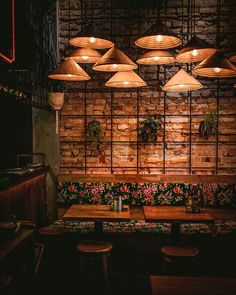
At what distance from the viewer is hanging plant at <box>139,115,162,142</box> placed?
5773 millimetres

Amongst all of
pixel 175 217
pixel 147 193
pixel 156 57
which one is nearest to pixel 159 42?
pixel 156 57

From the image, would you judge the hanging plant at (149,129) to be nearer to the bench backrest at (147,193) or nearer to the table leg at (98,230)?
the bench backrest at (147,193)

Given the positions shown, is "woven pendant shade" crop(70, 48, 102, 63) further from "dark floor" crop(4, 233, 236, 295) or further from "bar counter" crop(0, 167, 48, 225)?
"dark floor" crop(4, 233, 236, 295)

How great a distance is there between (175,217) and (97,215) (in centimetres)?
86

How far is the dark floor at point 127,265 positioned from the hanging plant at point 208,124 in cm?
174

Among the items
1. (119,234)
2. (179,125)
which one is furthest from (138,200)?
(179,125)

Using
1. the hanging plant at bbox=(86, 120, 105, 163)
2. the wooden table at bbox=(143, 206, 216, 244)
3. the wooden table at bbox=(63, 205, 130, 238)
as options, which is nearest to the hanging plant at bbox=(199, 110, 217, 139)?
the hanging plant at bbox=(86, 120, 105, 163)

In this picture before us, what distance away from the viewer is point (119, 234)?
195 inches

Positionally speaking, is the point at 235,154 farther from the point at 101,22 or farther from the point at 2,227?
the point at 2,227

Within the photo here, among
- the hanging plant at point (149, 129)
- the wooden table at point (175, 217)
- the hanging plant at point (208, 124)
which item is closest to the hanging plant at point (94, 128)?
the hanging plant at point (149, 129)

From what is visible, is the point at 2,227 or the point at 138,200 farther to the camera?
the point at 138,200

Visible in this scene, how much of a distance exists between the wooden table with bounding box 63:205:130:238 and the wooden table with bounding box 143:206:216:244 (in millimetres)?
273

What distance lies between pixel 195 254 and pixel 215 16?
3971 mm

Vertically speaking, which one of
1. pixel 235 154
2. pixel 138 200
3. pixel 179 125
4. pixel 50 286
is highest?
pixel 179 125
